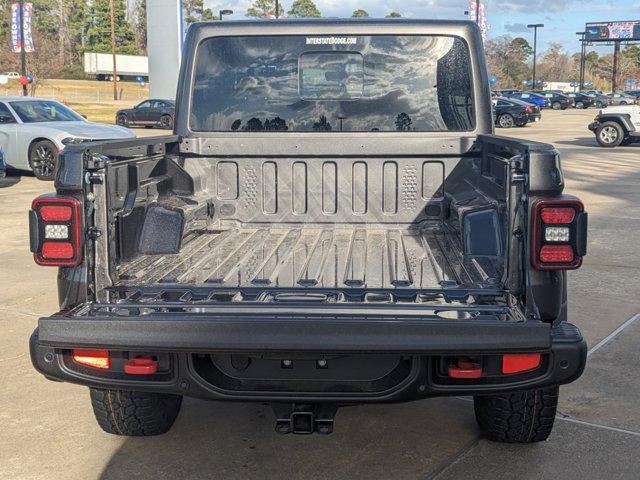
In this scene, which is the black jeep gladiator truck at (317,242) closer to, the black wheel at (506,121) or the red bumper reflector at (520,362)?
the red bumper reflector at (520,362)

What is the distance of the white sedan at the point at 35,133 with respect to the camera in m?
15.0

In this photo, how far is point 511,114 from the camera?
37219mm

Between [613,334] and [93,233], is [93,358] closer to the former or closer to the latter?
[93,233]

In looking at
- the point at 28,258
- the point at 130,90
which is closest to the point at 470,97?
the point at 28,258

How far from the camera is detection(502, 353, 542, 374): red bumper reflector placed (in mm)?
3246

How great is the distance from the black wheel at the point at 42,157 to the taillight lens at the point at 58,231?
12.2 metres

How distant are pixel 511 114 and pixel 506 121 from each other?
0.49 meters

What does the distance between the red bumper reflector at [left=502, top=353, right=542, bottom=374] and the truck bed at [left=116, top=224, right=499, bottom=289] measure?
38 cm

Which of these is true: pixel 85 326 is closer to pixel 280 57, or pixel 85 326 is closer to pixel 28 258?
pixel 280 57

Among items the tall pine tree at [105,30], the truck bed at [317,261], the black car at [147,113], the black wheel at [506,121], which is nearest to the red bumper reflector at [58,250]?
the truck bed at [317,261]

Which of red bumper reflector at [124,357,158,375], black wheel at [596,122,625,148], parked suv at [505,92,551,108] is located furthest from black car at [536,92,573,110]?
red bumper reflector at [124,357,158,375]

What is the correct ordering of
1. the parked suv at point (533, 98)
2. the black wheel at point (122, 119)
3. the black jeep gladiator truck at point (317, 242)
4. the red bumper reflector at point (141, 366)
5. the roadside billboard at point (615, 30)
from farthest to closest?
1. the roadside billboard at point (615, 30)
2. the parked suv at point (533, 98)
3. the black wheel at point (122, 119)
4. the red bumper reflector at point (141, 366)
5. the black jeep gladiator truck at point (317, 242)

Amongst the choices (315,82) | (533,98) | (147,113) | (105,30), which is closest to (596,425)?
(315,82)

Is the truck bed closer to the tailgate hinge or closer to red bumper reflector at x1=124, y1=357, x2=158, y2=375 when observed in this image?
the tailgate hinge
